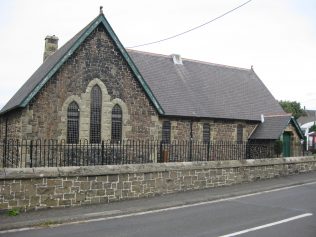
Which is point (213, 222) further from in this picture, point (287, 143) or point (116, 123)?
point (287, 143)

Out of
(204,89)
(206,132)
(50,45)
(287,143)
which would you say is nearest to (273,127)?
(287,143)

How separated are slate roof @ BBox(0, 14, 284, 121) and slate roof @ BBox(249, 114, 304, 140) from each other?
86 centimetres

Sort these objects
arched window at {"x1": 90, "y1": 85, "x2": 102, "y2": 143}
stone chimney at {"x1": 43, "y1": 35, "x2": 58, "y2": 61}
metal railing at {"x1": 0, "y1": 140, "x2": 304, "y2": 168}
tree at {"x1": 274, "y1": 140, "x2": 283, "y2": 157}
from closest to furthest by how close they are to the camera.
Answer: metal railing at {"x1": 0, "y1": 140, "x2": 304, "y2": 168}, arched window at {"x1": 90, "y1": 85, "x2": 102, "y2": 143}, tree at {"x1": 274, "y1": 140, "x2": 283, "y2": 157}, stone chimney at {"x1": 43, "y1": 35, "x2": 58, "y2": 61}

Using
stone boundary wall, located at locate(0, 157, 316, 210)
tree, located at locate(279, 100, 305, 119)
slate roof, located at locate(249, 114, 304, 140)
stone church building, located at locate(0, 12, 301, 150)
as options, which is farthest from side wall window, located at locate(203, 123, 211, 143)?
tree, located at locate(279, 100, 305, 119)

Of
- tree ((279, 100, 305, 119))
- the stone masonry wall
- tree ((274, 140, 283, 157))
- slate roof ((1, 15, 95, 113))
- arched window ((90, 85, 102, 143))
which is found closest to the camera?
slate roof ((1, 15, 95, 113))

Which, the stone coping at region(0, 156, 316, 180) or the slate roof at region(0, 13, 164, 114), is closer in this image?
the stone coping at region(0, 156, 316, 180)

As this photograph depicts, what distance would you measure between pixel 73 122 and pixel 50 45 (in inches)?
394

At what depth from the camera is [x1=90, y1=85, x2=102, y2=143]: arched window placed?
61.2 ft

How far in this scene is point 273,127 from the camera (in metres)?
26.2

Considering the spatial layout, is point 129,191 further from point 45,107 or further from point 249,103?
point 249,103

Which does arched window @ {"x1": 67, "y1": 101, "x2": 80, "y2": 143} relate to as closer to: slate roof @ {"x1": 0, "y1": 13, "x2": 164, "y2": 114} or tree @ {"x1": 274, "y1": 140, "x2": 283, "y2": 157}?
slate roof @ {"x1": 0, "y1": 13, "x2": 164, "y2": 114}

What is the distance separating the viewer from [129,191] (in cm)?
1239

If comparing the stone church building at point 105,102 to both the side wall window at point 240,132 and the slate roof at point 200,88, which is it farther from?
the side wall window at point 240,132

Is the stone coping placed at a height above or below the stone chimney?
below
